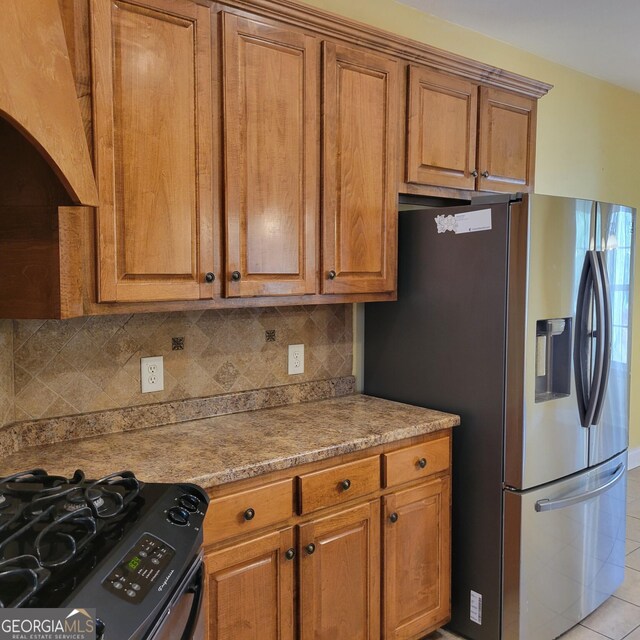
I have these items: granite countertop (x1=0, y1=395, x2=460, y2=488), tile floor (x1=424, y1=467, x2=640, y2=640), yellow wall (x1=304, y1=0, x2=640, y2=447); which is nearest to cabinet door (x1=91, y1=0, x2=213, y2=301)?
granite countertop (x1=0, y1=395, x2=460, y2=488)

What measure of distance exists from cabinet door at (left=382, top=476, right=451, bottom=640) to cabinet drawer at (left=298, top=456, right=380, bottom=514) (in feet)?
0.43

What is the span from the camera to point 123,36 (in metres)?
1.69

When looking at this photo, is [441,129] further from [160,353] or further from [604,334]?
[160,353]

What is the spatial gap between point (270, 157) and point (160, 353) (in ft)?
2.59

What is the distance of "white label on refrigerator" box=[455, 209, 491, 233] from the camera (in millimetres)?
2213

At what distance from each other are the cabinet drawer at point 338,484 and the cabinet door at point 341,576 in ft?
0.17

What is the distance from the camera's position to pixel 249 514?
1.71 m

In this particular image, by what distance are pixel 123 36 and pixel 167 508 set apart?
1287mm

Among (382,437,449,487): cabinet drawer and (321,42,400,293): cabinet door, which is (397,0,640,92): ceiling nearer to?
(321,42,400,293): cabinet door

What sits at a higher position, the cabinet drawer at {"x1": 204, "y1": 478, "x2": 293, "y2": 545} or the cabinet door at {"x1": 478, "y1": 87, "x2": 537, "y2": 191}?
the cabinet door at {"x1": 478, "y1": 87, "x2": 537, "y2": 191}

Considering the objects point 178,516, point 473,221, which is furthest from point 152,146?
point 473,221

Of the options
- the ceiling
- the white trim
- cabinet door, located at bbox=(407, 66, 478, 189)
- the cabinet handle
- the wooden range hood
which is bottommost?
the white trim

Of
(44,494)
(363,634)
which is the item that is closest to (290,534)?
(363,634)

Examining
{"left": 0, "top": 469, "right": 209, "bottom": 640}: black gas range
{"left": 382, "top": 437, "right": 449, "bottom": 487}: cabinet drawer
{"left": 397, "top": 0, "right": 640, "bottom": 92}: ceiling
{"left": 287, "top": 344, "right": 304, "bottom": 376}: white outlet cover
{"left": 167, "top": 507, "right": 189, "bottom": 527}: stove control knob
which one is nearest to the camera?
{"left": 0, "top": 469, "right": 209, "bottom": 640}: black gas range
